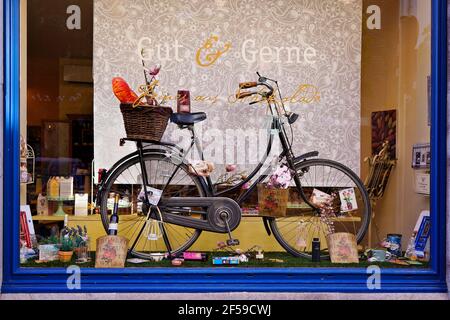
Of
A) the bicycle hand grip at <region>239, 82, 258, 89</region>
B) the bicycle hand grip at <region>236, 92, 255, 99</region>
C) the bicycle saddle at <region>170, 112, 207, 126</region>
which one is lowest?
the bicycle saddle at <region>170, 112, 207, 126</region>

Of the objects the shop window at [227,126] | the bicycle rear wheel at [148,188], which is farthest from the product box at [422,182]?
the bicycle rear wheel at [148,188]

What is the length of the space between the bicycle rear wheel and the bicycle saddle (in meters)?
0.33

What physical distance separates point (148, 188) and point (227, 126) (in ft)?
2.95

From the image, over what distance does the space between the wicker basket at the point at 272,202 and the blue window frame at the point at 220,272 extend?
77cm

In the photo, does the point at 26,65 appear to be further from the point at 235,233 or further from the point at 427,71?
the point at 427,71

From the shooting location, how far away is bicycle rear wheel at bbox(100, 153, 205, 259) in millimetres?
4812

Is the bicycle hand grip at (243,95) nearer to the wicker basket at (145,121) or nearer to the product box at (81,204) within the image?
the wicker basket at (145,121)

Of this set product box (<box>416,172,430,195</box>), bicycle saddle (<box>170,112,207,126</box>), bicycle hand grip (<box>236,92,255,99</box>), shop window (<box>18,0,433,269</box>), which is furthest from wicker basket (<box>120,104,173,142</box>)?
product box (<box>416,172,430,195</box>)

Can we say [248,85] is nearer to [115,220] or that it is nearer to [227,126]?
[227,126]

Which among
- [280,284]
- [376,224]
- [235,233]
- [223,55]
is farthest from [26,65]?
[376,224]

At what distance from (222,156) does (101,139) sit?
1.06 m

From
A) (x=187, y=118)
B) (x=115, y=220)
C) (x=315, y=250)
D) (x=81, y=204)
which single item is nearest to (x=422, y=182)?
(x=315, y=250)

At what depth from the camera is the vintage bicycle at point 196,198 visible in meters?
4.77

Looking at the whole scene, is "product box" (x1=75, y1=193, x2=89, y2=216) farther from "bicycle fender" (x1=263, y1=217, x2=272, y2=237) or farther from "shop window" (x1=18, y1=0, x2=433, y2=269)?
"bicycle fender" (x1=263, y1=217, x2=272, y2=237)
